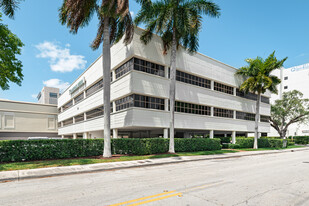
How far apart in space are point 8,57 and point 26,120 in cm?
3282

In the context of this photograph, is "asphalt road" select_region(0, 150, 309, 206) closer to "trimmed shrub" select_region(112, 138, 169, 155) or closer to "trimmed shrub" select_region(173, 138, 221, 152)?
"trimmed shrub" select_region(112, 138, 169, 155)

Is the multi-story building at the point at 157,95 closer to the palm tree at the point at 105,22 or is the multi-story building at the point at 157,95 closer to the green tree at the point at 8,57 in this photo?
the palm tree at the point at 105,22

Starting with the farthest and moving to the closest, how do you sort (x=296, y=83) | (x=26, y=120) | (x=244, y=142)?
1. (x=296, y=83)
2. (x=26, y=120)
3. (x=244, y=142)

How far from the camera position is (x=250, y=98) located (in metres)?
34.4

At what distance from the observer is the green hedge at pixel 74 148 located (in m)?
12.9

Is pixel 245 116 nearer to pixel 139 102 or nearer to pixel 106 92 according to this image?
pixel 139 102

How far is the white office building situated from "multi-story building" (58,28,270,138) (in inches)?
1586

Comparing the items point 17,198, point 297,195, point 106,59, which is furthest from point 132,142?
point 297,195

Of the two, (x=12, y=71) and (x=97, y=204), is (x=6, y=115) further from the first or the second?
(x=97, y=204)

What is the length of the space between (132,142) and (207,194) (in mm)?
11909

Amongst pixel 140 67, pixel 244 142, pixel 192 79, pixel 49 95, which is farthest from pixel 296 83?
pixel 49 95

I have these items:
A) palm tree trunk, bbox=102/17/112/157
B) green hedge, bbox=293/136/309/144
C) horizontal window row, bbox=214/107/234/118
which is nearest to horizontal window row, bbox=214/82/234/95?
horizontal window row, bbox=214/107/234/118

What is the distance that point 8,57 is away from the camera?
60.0 feet

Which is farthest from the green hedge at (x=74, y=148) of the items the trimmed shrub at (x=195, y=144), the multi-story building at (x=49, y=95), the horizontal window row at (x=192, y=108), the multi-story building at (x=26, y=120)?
the multi-story building at (x=49, y=95)
